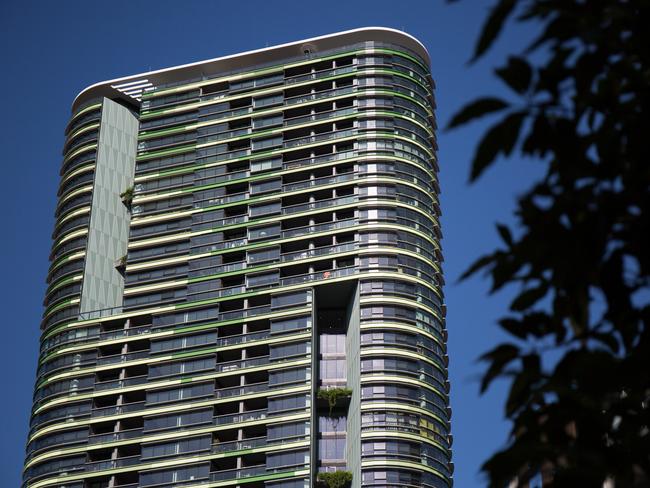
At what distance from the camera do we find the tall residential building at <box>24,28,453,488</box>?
109m

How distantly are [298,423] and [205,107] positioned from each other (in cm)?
4264

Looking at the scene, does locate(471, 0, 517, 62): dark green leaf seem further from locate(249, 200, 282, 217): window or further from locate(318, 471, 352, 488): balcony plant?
locate(249, 200, 282, 217): window

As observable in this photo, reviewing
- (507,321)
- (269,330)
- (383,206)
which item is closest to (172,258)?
(269,330)

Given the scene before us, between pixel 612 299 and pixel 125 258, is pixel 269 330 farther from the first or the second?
pixel 612 299

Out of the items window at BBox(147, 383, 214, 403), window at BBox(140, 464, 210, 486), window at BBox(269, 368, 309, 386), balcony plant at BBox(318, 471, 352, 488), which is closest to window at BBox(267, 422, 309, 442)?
balcony plant at BBox(318, 471, 352, 488)

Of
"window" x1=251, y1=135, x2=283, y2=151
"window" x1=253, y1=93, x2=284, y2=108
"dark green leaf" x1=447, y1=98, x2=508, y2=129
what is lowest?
"dark green leaf" x1=447, y1=98, x2=508, y2=129

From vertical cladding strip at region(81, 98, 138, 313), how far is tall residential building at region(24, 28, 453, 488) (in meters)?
0.26

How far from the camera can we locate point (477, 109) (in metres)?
7.87

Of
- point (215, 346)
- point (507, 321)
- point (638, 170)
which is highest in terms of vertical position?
point (215, 346)

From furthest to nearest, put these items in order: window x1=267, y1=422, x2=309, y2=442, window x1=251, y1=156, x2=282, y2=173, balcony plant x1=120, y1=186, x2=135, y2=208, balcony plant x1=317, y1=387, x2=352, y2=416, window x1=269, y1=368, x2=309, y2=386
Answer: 1. balcony plant x1=120, y1=186, x2=135, y2=208
2. window x1=251, y1=156, x2=282, y2=173
3. window x1=269, y1=368, x2=309, y2=386
4. balcony plant x1=317, y1=387, x2=352, y2=416
5. window x1=267, y1=422, x2=309, y2=442

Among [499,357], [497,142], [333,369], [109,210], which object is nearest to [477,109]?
[497,142]

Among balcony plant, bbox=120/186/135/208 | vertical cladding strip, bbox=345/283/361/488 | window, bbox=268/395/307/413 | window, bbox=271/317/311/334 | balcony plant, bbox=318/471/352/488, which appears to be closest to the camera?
balcony plant, bbox=318/471/352/488

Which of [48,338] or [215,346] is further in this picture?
[48,338]

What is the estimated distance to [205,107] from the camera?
436ft
